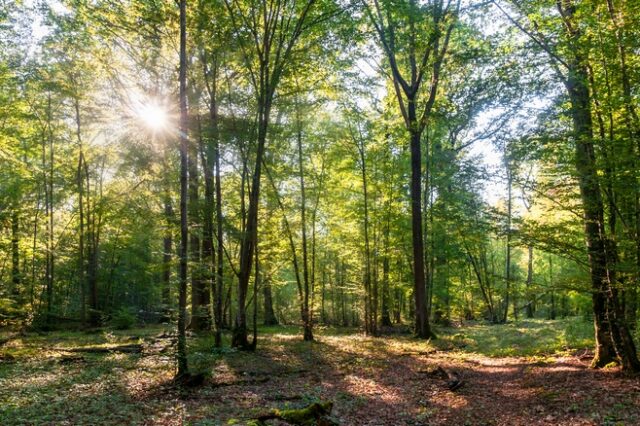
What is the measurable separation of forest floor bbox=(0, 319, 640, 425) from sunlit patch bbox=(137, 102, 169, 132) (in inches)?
281

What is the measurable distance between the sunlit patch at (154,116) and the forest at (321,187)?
126 mm

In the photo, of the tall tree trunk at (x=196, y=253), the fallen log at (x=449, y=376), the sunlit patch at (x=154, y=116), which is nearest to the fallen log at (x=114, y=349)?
the tall tree trunk at (x=196, y=253)

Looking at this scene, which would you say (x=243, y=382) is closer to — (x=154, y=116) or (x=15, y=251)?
(x=154, y=116)

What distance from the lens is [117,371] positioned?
35.6ft

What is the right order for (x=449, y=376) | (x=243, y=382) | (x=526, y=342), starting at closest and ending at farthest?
(x=243, y=382)
(x=449, y=376)
(x=526, y=342)

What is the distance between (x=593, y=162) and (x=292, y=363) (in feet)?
32.0

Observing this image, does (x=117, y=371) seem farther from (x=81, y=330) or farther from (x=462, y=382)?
(x=81, y=330)

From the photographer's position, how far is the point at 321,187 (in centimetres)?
1931

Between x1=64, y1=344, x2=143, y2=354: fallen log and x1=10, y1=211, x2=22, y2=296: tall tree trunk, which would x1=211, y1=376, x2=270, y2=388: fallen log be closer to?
x1=64, y1=344, x2=143, y2=354: fallen log

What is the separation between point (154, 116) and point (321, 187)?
8015 millimetres

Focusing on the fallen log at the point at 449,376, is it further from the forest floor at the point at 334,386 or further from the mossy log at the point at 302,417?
the mossy log at the point at 302,417

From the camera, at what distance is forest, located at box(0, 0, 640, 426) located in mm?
7945

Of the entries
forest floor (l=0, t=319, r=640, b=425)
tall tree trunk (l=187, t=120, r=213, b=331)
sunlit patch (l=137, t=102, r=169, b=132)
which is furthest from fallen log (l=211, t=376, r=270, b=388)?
sunlit patch (l=137, t=102, r=169, b=132)

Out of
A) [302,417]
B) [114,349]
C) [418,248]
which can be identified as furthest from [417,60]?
[114,349]
